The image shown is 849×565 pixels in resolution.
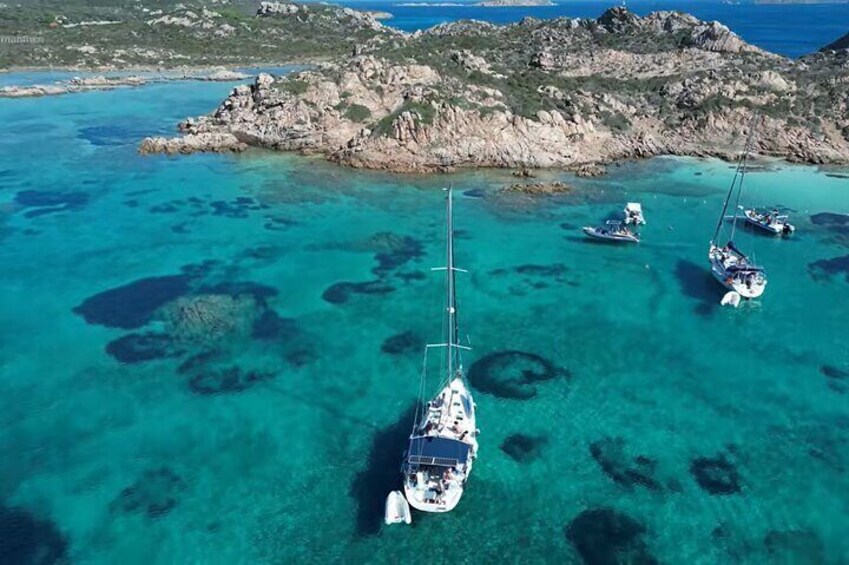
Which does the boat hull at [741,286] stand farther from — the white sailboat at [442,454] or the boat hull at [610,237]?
the white sailboat at [442,454]

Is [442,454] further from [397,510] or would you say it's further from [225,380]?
[225,380]

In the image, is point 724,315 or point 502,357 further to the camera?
point 724,315

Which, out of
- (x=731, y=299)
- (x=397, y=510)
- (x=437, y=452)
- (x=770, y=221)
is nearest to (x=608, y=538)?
(x=437, y=452)

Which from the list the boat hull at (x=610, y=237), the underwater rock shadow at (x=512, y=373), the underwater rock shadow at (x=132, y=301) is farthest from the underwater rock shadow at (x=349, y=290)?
the boat hull at (x=610, y=237)

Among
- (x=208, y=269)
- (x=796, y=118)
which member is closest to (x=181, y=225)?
(x=208, y=269)

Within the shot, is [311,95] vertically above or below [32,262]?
above

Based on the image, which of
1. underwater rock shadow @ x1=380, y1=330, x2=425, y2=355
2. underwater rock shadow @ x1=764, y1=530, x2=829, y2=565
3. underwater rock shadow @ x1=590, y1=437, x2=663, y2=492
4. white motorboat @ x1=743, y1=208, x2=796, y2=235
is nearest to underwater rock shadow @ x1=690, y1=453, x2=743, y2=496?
underwater rock shadow @ x1=590, y1=437, x2=663, y2=492

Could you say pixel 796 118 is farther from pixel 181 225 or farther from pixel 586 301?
pixel 181 225
